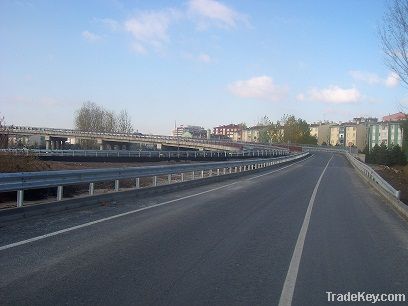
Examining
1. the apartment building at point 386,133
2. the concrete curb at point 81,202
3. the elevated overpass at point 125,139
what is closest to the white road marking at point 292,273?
the concrete curb at point 81,202

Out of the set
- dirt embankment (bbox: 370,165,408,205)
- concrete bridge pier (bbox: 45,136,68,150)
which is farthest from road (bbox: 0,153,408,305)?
concrete bridge pier (bbox: 45,136,68,150)

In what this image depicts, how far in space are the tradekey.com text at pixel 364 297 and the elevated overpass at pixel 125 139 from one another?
100230mm

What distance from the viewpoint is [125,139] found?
11862 centimetres

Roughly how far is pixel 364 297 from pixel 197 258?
2701 millimetres

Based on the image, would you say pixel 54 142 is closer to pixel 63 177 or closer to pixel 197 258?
pixel 63 177

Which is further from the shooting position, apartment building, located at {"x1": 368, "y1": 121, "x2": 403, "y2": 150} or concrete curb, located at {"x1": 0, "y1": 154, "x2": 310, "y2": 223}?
apartment building, located at {"x1": 368, "y1": 121, "x2": 403, "y2": 150}

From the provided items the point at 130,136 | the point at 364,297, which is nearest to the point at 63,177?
the point at 364,297

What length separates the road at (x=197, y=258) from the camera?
19.0 feet

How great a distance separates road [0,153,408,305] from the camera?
228 inches

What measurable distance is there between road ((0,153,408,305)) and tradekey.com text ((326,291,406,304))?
0.42 feet

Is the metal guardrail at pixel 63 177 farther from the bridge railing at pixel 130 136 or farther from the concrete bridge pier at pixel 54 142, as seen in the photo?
the concrete bridge pier at pixel 54 142

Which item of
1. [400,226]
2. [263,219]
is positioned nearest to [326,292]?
[263,219]

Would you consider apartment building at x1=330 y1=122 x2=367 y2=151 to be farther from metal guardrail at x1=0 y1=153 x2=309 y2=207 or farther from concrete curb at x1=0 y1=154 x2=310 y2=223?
metal guardrail at x1=0 y1=153 x2=309 y2=207

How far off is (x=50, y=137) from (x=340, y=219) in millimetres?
121380
